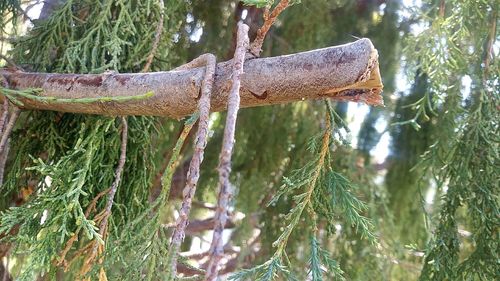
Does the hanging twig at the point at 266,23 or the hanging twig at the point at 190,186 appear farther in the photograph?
the hanging twig at the point at 266,23

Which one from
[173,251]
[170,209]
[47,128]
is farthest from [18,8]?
[170,209]

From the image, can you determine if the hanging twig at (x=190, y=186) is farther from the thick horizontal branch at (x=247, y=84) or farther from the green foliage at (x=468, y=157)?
the green foliage at (x=468, y=157)

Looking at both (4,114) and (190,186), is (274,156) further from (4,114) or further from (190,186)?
(190,186)

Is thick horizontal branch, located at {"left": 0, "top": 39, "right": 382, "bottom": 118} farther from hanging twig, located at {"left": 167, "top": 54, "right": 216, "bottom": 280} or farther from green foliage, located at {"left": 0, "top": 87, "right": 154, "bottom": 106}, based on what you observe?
hanging twig, located at {"left": 167, "top": 54, "right": 216, "bottom": 280}

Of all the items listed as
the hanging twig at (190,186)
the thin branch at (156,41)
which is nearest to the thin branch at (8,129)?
the thin branch at (156,41)

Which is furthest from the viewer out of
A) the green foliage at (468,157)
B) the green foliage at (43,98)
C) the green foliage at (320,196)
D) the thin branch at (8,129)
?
the green foliage at (468,157)

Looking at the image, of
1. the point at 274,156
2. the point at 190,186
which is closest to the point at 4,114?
the point at 190,186

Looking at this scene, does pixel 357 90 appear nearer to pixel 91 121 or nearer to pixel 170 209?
pixel 91 121

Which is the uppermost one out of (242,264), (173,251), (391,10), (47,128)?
(391,10)
